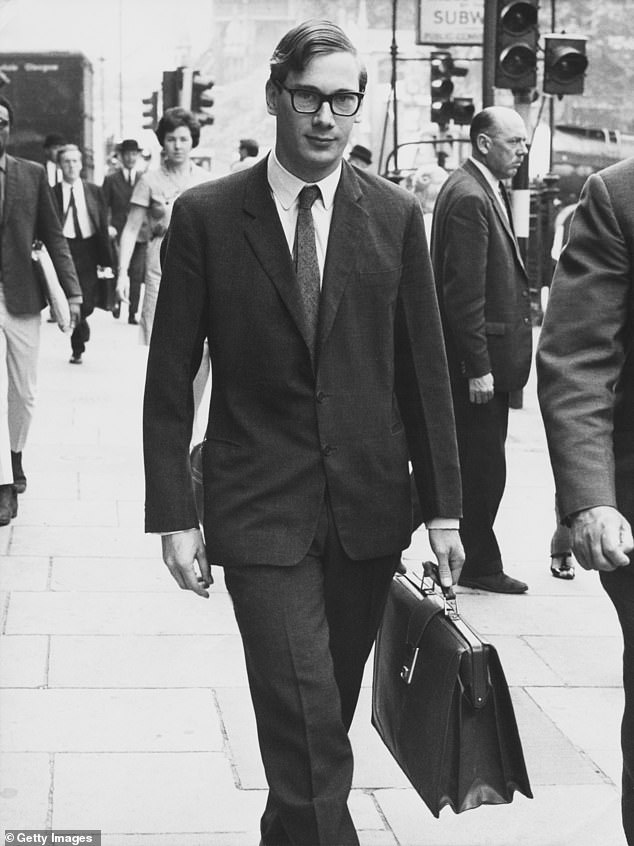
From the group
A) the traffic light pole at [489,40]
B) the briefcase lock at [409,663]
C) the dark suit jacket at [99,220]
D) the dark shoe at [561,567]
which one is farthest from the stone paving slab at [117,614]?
the dark suit jacket at [99,220]

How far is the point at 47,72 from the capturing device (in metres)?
24.4

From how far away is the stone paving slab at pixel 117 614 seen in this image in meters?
5.86

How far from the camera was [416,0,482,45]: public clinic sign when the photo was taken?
2069 cm

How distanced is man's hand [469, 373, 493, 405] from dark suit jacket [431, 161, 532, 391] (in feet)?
0.09

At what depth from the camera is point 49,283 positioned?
7.70m

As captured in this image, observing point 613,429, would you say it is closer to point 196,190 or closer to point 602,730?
point 196,190

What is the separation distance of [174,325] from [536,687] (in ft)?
8.03

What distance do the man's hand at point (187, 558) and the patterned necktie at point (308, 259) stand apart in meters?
0.49

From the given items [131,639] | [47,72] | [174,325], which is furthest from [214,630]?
[47,72]

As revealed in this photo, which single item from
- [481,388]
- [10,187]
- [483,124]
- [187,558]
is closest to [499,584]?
[481,388]

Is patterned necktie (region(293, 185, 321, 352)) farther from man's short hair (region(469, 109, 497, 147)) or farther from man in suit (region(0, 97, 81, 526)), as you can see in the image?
man in suit (region(0, 97, 81, 526))

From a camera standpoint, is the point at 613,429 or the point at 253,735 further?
the point at 253,735

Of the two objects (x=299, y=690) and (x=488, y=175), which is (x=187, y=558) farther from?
(x=488, y=175)

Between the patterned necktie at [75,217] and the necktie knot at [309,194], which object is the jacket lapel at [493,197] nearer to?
the necktie knot at [309,194]
